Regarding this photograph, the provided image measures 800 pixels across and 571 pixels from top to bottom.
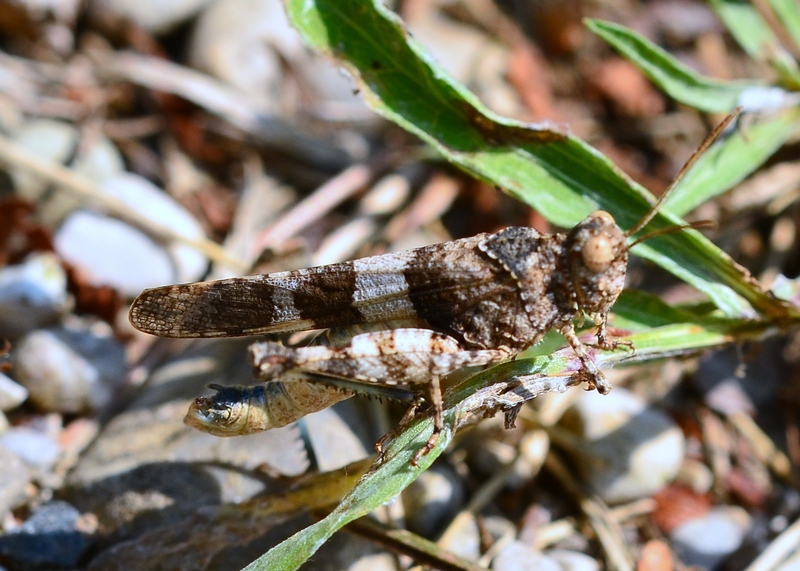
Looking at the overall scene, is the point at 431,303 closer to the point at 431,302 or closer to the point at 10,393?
the point at 431,302

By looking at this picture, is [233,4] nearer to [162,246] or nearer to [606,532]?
[162,246]

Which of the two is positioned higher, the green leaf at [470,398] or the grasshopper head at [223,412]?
the grasshopper head at [223,412]

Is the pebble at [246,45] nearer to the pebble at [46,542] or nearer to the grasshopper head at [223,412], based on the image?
the grasshopper head at [223,412]

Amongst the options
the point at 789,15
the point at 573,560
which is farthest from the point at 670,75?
the point at 573,560

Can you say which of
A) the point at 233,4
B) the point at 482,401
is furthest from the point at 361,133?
the point at 482,401

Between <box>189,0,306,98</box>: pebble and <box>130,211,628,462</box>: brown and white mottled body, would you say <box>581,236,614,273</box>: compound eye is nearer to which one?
<box>130,211,628,462</box>: brown and white mottled body

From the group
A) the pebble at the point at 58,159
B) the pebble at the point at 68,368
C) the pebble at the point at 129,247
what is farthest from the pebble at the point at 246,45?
the pebble at the point at 68,368
